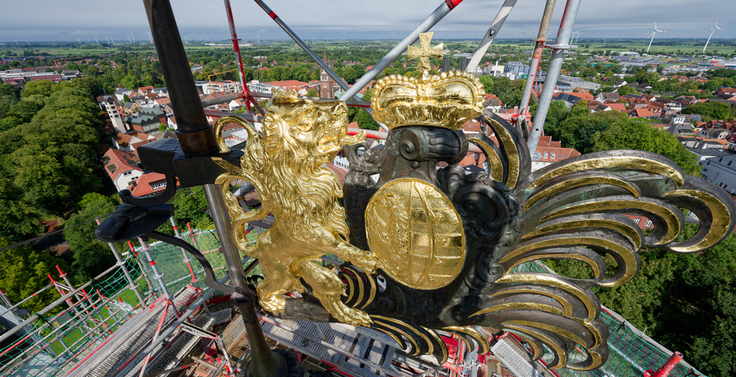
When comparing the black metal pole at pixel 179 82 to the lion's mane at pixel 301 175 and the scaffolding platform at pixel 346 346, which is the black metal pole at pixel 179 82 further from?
the scaffolding platform at pixel 346 346

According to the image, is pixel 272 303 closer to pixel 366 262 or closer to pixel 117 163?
pixel 366 262

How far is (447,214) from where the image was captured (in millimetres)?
2395

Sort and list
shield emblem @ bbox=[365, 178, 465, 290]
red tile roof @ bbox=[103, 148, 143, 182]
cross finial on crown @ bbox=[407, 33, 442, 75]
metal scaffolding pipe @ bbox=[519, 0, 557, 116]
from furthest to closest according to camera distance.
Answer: red tile roof @ bbox=[103, 148, 143, 182], metal scaffolding pipe @ bbox=[519, 0, 557, 116], shield emblem @ bbox=[365, 178, 465, 290], cross finial on crown @ bbox=[407, 33, 442, 75]

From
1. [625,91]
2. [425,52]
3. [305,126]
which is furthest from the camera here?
[625,91]

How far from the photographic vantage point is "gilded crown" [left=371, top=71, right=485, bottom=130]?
6.71ft

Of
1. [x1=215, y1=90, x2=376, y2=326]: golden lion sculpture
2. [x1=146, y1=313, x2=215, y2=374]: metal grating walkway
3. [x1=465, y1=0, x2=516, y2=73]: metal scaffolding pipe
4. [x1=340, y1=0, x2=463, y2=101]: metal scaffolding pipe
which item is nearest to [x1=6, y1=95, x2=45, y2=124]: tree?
[x1=146, y1=313, x2=215, y2=374]: metal grating walkway

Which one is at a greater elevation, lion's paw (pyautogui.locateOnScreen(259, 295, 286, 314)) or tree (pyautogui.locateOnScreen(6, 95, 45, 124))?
lion's paw (pyautogui.locateOnScreen(259, 295, 286, 314))

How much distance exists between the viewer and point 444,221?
2.41 meters

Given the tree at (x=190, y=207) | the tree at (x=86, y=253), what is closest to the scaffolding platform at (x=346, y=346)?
the tree at (x=86, y=253)

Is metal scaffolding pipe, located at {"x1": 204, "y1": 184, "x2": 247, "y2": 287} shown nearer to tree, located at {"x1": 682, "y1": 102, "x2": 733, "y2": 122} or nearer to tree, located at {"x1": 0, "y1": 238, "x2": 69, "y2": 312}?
tree, located at {"x1": 0, "y1": 238, "x2": 69, "y2": 312}

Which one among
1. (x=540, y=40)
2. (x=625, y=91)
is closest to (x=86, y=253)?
(x=540, y=40)

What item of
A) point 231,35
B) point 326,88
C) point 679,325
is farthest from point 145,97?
point 679,325

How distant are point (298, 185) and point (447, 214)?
117cm

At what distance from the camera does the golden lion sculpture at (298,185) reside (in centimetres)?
182
